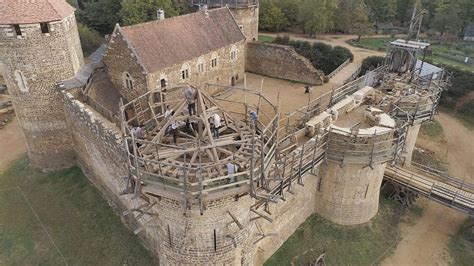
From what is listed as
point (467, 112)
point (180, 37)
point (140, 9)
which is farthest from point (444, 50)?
point (140, 9)

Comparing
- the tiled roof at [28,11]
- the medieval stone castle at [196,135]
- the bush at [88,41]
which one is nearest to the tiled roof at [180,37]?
the medieval stone castle at [196,135]

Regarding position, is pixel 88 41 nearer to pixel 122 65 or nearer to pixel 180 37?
pixel 180 37

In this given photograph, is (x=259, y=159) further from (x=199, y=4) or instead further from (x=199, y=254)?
(x=199, y=4)

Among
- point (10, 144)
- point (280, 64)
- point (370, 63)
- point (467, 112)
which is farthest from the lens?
point (370, 63)

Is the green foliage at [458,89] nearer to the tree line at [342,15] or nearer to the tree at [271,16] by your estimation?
the tree line at [342,15]

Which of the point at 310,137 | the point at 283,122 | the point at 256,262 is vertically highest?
the point at 310,137

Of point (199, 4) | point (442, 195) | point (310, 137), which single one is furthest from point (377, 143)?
point (199, 4)
